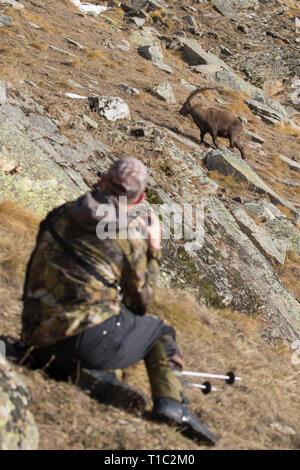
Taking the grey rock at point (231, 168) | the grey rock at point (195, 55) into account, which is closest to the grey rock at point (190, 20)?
the grey rock at point (195, 55)

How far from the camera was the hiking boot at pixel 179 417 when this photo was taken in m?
2.59

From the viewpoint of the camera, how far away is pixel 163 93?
1518cm

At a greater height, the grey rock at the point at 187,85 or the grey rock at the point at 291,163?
the grey rock at the point at 291,163

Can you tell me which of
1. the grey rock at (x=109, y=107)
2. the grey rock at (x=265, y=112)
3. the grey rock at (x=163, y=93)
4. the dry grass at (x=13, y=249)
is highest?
the dry grass at (x=13, y=249)

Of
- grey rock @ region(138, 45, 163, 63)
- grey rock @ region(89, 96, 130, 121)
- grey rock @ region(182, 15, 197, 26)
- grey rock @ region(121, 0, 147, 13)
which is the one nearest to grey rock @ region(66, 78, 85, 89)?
grey rock @ region(89, 96, 130, 121)

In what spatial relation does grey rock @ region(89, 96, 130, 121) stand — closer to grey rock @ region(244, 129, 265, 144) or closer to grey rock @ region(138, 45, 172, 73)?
grey rock @ region(244, 129, 265, 144)

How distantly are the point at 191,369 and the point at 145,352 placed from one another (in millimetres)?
1119

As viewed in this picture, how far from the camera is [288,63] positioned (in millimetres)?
28438

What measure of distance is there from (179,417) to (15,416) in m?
0.93

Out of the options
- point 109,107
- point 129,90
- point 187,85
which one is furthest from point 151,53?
point 109,107

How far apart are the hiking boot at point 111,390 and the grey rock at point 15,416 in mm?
357

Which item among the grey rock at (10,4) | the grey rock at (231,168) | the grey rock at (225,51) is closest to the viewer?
the grey rock at (231,168)

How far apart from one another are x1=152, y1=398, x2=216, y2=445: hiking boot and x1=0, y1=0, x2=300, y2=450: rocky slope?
9.53 feet

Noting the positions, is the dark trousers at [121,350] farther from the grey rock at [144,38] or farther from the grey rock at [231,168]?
the grey rock at [144,38]
